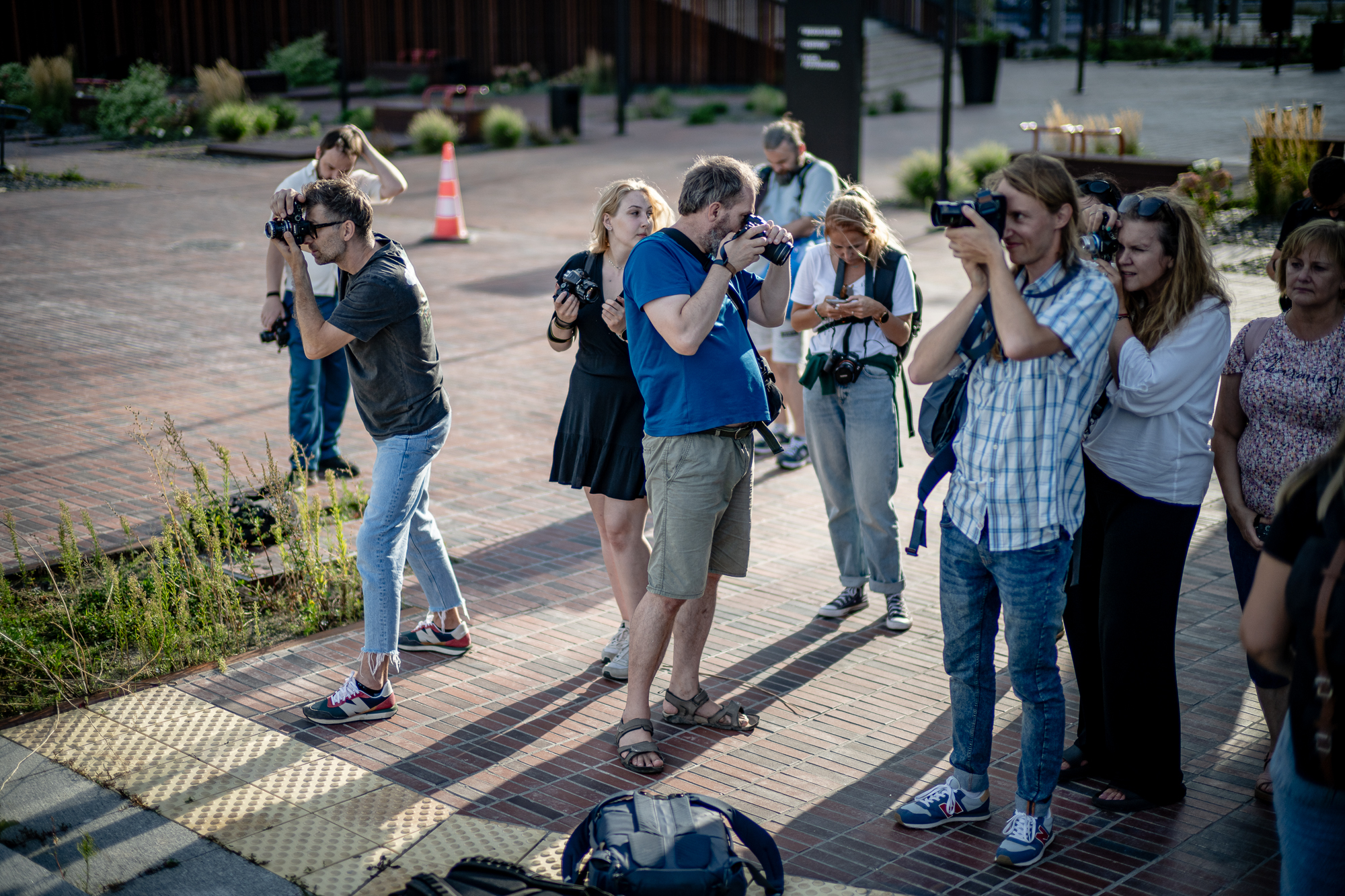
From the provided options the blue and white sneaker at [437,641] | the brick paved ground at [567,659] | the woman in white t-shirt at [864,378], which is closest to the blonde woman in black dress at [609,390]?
the brick paved ground at [567,659]

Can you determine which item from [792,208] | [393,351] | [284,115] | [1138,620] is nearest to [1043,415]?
[1138,620]

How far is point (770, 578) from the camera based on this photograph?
6055 millimetres

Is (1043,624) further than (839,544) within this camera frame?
No

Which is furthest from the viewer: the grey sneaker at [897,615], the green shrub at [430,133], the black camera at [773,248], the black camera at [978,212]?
the green shrub at [430,133]

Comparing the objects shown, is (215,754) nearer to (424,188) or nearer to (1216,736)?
(1216,736)

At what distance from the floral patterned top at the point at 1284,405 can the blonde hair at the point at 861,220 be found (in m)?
1.69

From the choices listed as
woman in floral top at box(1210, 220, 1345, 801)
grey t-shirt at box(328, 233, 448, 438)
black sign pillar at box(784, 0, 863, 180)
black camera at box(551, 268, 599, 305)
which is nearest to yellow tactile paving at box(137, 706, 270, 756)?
grey t-shirt at box(328, 233, 448, 438)

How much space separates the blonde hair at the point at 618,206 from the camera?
4602mm

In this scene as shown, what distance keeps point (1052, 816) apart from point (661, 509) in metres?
1.61

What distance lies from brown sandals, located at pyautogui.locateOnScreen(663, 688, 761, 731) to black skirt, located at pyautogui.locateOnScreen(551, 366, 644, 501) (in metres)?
0.78

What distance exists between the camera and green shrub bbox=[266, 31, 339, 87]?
35594mm

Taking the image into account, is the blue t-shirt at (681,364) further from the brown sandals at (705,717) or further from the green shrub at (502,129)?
the green shrub at (502,129)

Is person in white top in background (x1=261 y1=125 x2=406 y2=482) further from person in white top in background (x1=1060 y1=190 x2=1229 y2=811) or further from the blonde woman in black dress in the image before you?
person in white top in background (x1=1060 y1=190 x2=1229 y2=811)

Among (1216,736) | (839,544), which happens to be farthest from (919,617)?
(1216,736)
